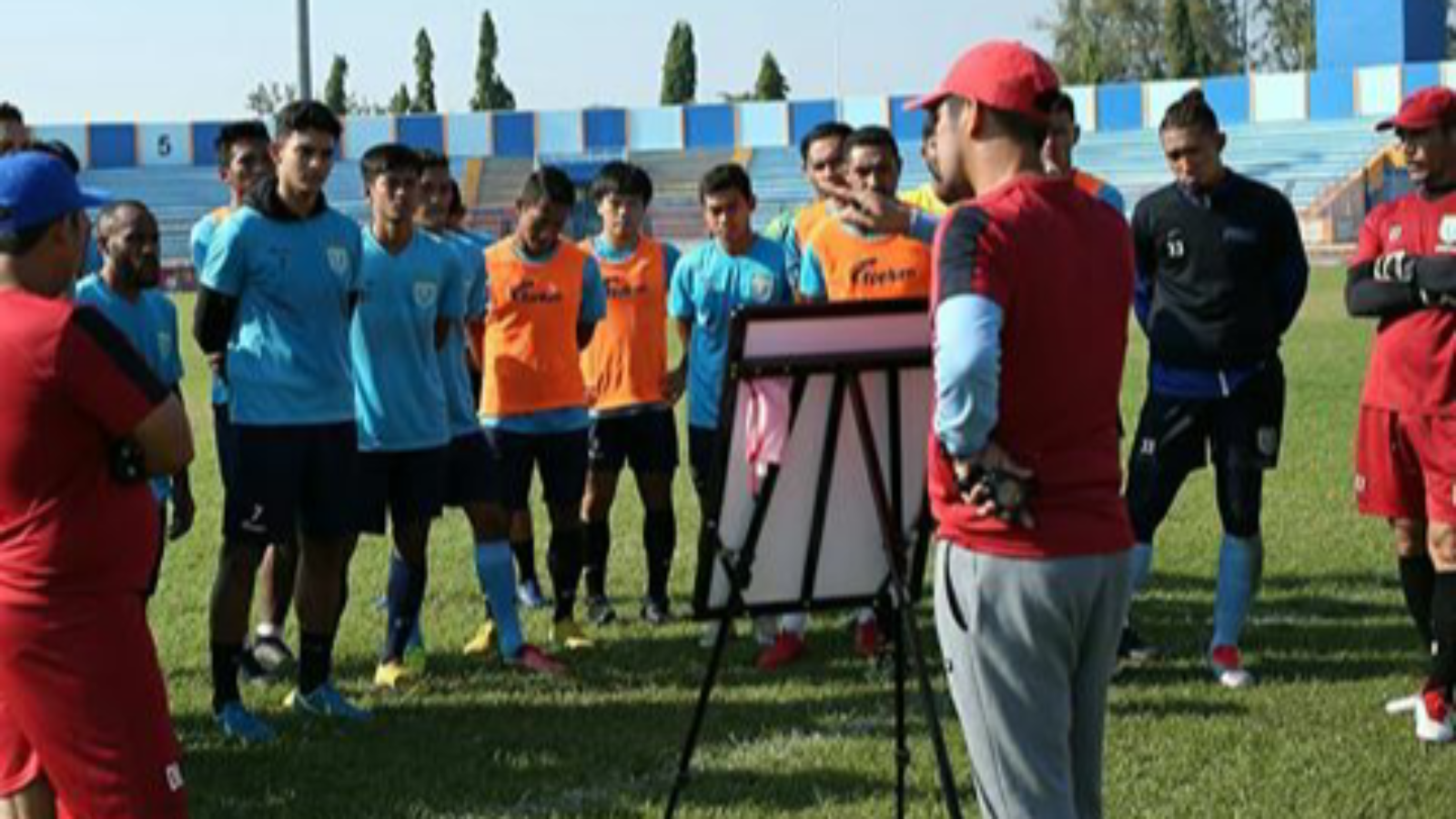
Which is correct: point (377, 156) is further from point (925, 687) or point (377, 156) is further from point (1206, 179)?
point (925, 687)

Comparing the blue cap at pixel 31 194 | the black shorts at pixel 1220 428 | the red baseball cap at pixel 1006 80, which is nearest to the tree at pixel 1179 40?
the black shorts at pixel 1220 428

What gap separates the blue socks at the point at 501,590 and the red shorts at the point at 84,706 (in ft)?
14.6

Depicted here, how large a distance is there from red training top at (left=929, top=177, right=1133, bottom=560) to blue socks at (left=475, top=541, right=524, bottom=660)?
4651 mm

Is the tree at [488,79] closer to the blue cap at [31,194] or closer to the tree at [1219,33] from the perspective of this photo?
the tree at [1219,33]

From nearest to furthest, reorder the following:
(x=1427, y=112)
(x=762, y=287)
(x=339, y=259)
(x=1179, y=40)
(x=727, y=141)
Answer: (x=1427, y=112) → (x=339, y=259) → (x=762, y=287) → (x=727, y=141) → (x=1179, y=40)

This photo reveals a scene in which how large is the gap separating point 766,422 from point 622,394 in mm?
4570

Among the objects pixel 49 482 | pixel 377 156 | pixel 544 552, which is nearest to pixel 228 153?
pixel 377 156

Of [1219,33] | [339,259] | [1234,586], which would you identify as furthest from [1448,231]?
[1219,33]

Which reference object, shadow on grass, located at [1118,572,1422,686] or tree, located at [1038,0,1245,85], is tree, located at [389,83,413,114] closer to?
tree, located at [1038,0,1245,85]

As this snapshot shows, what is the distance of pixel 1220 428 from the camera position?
8195mm

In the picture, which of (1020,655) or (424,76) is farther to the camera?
(424,76)

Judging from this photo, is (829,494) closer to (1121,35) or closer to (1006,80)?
(1006,80)

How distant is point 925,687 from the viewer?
5.10 meters

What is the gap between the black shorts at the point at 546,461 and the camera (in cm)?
941
